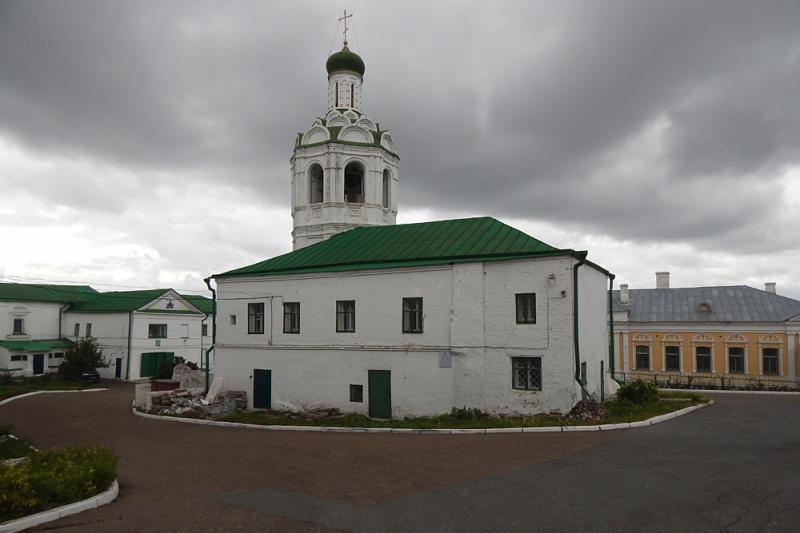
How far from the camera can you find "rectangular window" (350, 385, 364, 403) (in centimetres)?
1959

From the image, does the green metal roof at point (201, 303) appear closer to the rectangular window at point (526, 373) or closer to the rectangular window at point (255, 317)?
the rectangular window at point (255, 317)

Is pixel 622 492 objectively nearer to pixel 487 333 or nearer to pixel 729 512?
pixel 729 512

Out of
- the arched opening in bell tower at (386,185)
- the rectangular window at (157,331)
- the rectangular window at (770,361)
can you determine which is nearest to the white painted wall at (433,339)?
the arched opening in bell tower at (386,185)

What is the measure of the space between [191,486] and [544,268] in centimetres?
1153

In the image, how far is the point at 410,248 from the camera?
20281mm

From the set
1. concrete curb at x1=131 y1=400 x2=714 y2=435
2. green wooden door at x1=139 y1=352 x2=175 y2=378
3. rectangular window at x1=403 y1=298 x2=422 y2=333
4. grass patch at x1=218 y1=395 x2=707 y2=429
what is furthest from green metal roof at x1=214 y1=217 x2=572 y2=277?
green wooden door at x1=139 y1=352 x2=175 y2=378

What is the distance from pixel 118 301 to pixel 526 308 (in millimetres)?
32657

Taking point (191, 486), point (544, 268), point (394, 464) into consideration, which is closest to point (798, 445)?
point (544, 268)

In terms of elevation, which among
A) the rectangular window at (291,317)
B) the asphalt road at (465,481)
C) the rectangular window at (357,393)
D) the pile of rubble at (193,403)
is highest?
the rectangular window at (291,317)

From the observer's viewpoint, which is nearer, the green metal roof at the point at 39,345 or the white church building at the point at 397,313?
the white church building at the point at 397,313

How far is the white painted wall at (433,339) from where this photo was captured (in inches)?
675

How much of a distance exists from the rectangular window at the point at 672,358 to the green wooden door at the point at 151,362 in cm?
3141

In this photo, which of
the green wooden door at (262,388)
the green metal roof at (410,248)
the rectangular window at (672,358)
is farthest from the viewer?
the rectangular window at (672,358)

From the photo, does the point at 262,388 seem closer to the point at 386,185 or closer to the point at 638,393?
the point at 386,185
